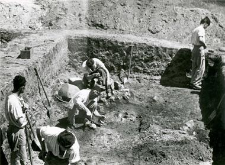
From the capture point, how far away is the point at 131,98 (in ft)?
34.1

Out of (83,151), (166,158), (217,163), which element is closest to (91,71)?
(83,151)

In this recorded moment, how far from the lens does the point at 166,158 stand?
7477 mm

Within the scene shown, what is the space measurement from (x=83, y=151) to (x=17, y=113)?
236 centimetres

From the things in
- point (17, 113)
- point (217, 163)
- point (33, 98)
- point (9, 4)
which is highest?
point (9, 4)

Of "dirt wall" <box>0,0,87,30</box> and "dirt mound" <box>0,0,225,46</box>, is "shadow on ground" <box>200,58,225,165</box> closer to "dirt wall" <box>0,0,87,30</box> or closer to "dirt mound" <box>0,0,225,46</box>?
"dirt mound" <box>0,0,225,46</box>

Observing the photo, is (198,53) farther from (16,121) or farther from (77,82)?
(16,121)

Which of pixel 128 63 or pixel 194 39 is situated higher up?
pixel 194 39

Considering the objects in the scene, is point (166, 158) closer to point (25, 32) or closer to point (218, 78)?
point (218, 78)

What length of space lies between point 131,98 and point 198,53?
2.37 metres

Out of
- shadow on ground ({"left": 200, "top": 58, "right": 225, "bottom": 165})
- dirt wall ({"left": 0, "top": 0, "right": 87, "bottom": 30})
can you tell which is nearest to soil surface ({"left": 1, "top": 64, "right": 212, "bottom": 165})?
shadow on ground ({"left": 200, "top": 58, "right": 225, "bottom": 165})

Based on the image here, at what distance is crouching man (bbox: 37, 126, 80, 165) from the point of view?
5.37 m

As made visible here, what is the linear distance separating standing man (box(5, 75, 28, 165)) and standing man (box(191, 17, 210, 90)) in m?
5.91

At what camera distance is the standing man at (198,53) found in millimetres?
10070

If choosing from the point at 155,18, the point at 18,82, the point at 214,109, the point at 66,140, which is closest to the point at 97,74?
the point at 214,109
